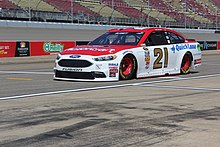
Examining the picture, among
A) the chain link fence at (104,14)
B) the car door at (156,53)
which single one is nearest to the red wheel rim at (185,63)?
the car door at (156,53)

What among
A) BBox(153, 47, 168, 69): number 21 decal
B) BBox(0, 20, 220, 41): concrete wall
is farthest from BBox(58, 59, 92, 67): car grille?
BBox(0, 20, 220, 41): concrete wall

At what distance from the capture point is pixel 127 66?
12.5 metres

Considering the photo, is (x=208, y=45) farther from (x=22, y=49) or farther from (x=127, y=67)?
(x=127, y=67)

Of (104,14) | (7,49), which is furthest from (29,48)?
(104,14)

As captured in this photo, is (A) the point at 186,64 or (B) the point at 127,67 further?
(A) the point at 186,64

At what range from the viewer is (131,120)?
22.4ft

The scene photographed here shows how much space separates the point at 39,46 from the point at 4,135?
24.1 meters

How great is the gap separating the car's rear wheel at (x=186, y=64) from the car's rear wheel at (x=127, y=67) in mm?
2689

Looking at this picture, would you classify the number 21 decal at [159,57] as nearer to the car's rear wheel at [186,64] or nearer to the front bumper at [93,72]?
the car's rear wheel at [186,64]

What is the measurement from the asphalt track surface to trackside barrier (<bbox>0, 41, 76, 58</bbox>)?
16.3 metres

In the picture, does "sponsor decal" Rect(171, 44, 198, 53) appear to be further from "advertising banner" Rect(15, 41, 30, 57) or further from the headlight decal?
"advertising banner" Rect(15, 41, 30, 57)

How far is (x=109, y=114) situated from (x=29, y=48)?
22333 mm

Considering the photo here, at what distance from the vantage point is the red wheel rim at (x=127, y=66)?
487 inches

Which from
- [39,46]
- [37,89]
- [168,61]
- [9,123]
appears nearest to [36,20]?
[39,46]
